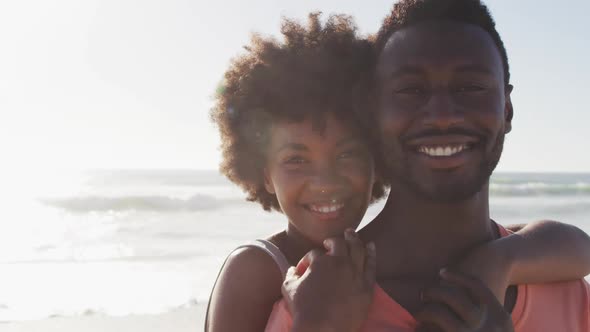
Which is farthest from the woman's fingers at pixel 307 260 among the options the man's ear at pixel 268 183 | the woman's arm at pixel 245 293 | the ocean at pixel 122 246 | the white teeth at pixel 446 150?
the ocean at pixel 122 246

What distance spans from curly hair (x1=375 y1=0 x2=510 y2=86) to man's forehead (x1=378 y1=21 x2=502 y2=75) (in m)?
0.03

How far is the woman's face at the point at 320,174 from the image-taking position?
8.57ft

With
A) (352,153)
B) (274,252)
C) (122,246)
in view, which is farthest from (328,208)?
(122,246)

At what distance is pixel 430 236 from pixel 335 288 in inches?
14.5

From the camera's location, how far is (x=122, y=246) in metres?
11.7

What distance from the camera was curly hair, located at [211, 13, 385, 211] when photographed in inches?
102

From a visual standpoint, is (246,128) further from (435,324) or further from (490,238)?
(435,324)

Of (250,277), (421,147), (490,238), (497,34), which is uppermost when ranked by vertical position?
(497,34)

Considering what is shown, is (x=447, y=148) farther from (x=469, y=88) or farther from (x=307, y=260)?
(x=307, y=260)

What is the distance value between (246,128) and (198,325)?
12.2 ft

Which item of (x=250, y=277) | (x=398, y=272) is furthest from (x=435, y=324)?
(x=250, y=277)

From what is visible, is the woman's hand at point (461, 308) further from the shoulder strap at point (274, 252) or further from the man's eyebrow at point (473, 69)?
the shoulder strap at point (274, 252)

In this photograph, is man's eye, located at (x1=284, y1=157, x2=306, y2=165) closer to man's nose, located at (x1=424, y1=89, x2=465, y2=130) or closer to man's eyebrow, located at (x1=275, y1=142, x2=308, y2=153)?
man's eyebrow, located at (x1=275, y1=142, x2=308, y2=153)

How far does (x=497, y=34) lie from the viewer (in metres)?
2.14
